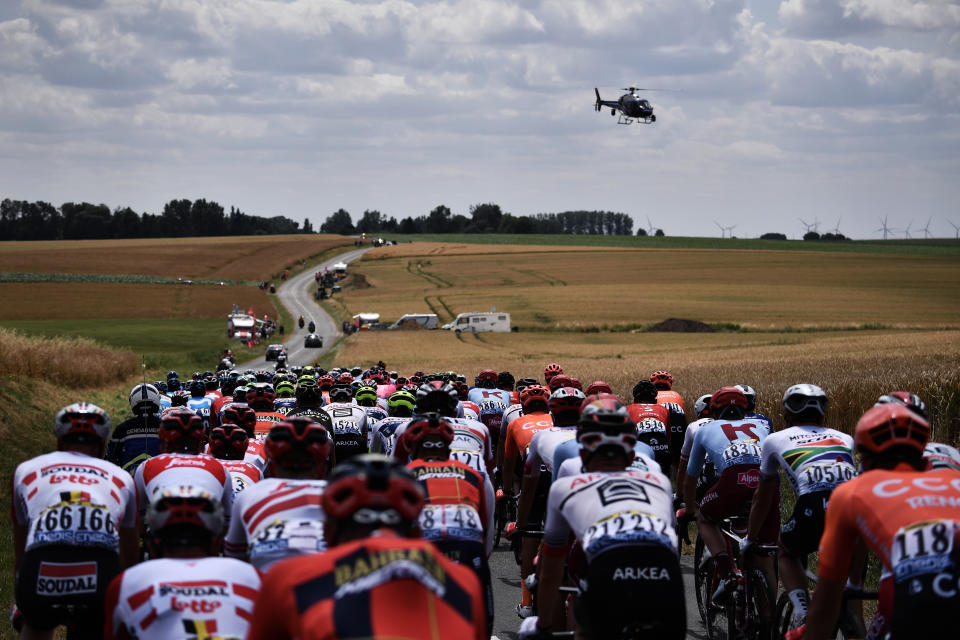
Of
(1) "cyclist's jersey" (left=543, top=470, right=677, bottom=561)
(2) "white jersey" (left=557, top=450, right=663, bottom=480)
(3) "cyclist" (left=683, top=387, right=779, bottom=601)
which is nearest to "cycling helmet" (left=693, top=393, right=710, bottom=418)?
(3) "cyclist" (left=683, top=387, right=779, bottom=601)

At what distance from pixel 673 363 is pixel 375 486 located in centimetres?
4076

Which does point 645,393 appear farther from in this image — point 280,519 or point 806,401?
point 280,519

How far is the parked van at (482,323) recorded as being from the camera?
7906 cm

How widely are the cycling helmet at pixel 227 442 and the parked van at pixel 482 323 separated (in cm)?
7071

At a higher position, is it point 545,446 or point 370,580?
point 370,580

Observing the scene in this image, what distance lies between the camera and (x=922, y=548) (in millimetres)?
4363

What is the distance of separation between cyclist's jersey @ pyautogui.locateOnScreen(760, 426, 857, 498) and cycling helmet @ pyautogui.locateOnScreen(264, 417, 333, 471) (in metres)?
2.87

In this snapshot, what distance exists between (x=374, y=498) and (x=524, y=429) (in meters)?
5.22

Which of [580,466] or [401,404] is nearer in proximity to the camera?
[580,466]

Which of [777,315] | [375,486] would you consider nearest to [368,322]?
[777,315]

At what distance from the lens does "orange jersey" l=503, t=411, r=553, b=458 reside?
8680 millimetres

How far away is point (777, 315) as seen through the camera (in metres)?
82.3

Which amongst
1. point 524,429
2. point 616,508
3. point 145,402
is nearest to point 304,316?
point 145,402

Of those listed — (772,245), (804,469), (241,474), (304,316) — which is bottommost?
(304,316)
